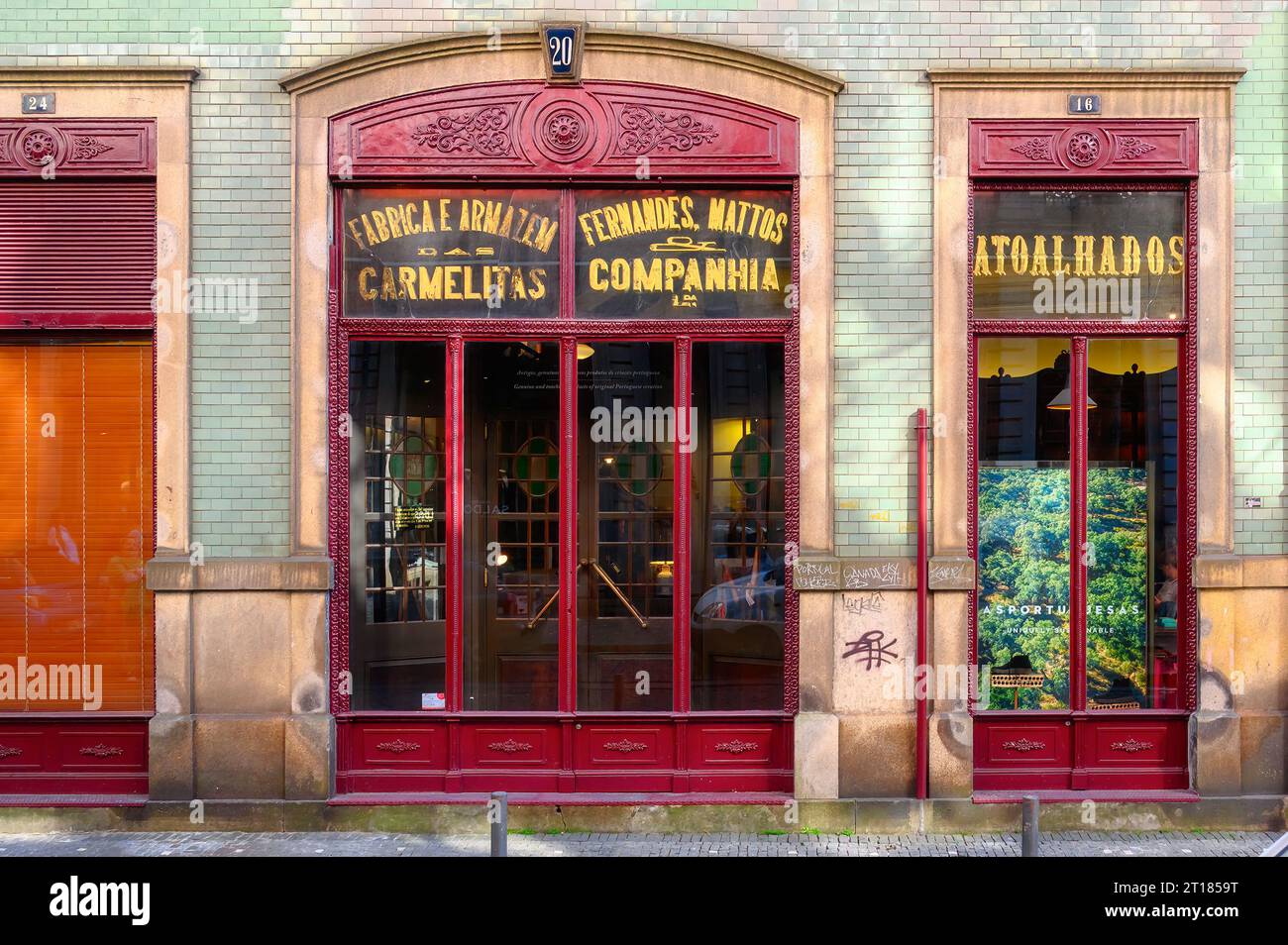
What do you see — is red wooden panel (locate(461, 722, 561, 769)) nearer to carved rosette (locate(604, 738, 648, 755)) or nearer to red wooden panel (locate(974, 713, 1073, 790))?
carved rosette (locate(604, 738, 648, 755))

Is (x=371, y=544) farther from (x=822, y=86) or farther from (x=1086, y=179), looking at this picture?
(x=1086, y=179)

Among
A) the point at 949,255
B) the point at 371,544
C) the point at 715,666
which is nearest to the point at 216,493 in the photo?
the point at 371,544

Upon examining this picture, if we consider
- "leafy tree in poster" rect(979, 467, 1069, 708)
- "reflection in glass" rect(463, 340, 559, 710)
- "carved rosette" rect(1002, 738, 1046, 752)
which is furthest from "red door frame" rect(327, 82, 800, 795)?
Result: "carved rosette" rect(1002, 738, 1046, 752)

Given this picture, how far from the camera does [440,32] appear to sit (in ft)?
29.9

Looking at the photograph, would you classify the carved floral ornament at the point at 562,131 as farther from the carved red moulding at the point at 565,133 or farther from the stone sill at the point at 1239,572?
the stone sill at the point at 1239,572

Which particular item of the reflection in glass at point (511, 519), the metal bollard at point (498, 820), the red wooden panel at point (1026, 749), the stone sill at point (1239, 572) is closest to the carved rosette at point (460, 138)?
the reflection in glass at point (511, 519)

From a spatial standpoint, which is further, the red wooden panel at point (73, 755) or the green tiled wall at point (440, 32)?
the red wooden panel at point (73, 755)

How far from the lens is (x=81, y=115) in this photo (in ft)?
29.9

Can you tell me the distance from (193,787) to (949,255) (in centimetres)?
686

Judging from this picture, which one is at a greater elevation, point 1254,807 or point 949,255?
point 949,255

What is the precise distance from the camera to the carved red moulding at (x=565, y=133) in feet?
30.0

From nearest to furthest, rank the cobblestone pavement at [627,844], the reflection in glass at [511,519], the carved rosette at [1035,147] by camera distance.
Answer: the cobblestone pavement at [627,844] < the carved rosette at [1035,147] < the reflection in glass at [511,519]

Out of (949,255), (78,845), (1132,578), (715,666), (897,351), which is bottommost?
(78,845)

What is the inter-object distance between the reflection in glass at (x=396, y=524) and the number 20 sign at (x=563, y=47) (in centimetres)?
227
